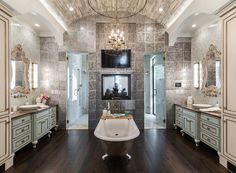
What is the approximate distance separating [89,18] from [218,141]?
5.02 metres

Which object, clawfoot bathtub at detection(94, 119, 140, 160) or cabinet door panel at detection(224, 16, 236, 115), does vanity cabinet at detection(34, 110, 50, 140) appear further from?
cabinet door panel at detection(224, 16, 236, 115)

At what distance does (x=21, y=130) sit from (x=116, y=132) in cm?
198

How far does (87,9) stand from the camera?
5.43m

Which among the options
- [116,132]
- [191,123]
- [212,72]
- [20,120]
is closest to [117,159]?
[116,132]

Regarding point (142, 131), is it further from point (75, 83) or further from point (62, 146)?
point (75, 83)

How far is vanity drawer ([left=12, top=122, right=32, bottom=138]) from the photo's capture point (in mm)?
3376

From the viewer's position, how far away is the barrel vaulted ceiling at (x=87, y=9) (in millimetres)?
4609

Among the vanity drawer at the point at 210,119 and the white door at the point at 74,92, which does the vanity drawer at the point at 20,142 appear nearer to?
the white door at the point at 74,92

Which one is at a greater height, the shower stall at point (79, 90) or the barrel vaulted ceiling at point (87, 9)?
the barrel vaulted ceiling at point (87, 9)

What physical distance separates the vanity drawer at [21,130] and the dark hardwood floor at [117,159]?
47cm

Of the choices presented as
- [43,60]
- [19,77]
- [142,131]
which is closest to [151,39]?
[142,131]

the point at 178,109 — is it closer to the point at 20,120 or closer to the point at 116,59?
the point at 116,59

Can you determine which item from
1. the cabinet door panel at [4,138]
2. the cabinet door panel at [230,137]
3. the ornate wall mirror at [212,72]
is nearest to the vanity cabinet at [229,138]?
the cabinet door panel at [230,137]

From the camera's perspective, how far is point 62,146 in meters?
4.24
